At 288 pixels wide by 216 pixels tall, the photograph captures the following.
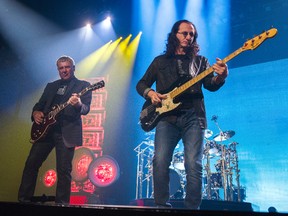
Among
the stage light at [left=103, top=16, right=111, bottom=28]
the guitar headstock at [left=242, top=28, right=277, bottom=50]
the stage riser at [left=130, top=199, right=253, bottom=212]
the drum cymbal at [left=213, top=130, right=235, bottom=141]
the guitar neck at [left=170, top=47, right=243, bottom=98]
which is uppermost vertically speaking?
the stage light at [left=103, top=16, right=111, bottom=28]

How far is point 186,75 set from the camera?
10.2 ft

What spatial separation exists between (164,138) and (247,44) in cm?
133

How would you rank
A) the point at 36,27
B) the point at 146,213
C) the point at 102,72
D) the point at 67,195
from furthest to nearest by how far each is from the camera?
the point at 102,72 < the point at 36,27 < the point at 67,195 < the point at 146,213

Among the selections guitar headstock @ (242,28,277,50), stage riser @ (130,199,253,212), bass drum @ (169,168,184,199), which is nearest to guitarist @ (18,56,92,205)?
stage riser @ (130,199,253,212)

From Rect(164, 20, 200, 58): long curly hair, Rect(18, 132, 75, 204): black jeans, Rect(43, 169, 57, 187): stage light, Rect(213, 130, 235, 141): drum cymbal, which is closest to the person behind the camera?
Rect(164, 20, 200, 58): long curly hair

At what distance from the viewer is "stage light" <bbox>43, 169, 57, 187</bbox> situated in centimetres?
706

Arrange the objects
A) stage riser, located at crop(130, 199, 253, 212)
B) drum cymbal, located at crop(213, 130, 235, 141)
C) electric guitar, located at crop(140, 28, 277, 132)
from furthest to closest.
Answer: drum cymbal, located at crop(213, 130, 235, 141) → stage riser, located at crop(130, 199, 253, 212) → electric guitar, located at crop(140, 28, 277, 132)

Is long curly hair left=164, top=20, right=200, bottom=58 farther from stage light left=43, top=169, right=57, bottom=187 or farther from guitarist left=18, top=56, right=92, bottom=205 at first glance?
stage light left=43, top=169, right=57, bottom=187

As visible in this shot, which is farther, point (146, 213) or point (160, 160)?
point (160, 160)

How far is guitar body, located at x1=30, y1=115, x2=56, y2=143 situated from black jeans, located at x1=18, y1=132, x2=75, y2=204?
7 centimetres

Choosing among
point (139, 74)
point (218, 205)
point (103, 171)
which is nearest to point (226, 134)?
point (218, 205)

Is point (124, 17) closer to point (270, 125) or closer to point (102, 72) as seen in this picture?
point (102, 72)

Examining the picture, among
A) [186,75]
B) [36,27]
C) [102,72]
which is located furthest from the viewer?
[102,72]

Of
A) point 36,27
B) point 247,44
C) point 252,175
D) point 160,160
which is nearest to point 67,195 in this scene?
point 160,160
